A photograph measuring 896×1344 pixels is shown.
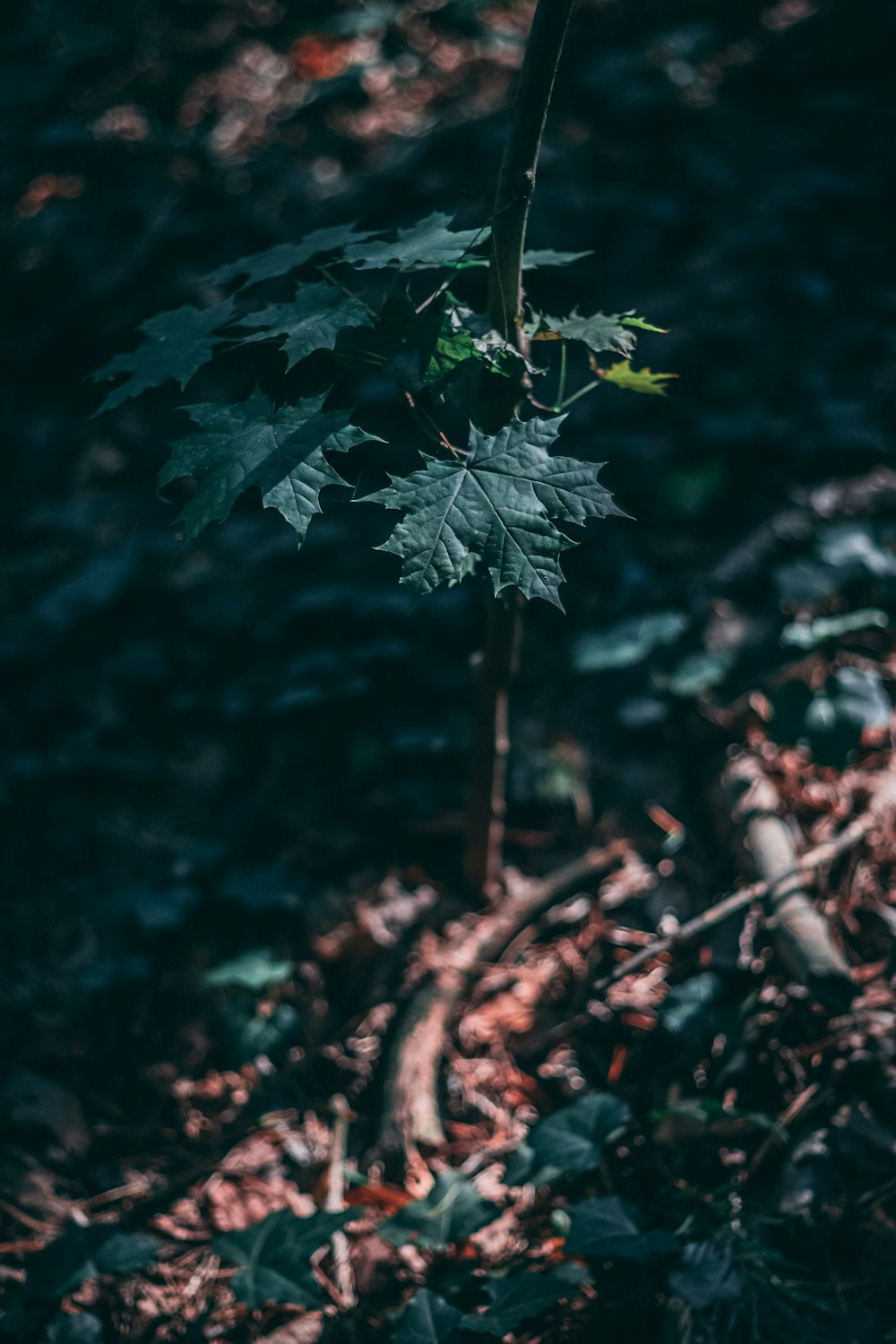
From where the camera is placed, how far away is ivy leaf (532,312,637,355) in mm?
1185

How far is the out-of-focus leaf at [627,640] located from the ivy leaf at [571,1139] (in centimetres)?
109

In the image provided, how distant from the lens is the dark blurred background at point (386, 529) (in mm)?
2104

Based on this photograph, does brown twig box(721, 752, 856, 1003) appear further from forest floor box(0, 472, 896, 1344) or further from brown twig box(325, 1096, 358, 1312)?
brown twig box(325, 1096, 358, 1312)

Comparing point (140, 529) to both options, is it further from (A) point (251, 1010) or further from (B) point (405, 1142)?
(B) point (405, 1142)

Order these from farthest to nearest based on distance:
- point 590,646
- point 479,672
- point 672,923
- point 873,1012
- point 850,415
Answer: point 850,415 → point 590,646 → point 672,923 → point 479,672 → point 873,1012

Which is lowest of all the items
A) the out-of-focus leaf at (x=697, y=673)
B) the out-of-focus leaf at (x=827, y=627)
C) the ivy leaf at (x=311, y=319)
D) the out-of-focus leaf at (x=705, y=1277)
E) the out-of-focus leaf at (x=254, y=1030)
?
the out-of-focus leaf at (x=254, y=1030)

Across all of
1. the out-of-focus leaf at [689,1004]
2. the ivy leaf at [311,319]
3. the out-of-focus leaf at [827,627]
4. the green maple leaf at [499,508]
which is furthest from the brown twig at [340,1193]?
the out-of-focus leaf at [827,627]

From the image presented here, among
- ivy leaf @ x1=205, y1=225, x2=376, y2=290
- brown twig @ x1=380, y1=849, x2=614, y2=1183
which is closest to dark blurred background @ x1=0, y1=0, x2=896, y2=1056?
brown twig @ x1=380, y1=849, x2=614, y2=1183

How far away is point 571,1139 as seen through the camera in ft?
4.54

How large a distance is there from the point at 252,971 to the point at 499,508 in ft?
4.11

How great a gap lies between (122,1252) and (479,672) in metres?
1.29

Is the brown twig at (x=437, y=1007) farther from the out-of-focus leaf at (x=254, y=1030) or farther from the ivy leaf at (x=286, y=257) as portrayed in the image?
the ivy leaf at (x=286, y=257)

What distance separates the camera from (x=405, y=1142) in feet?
5.19

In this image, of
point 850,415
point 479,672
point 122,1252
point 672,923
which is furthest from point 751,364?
point 122,1252
